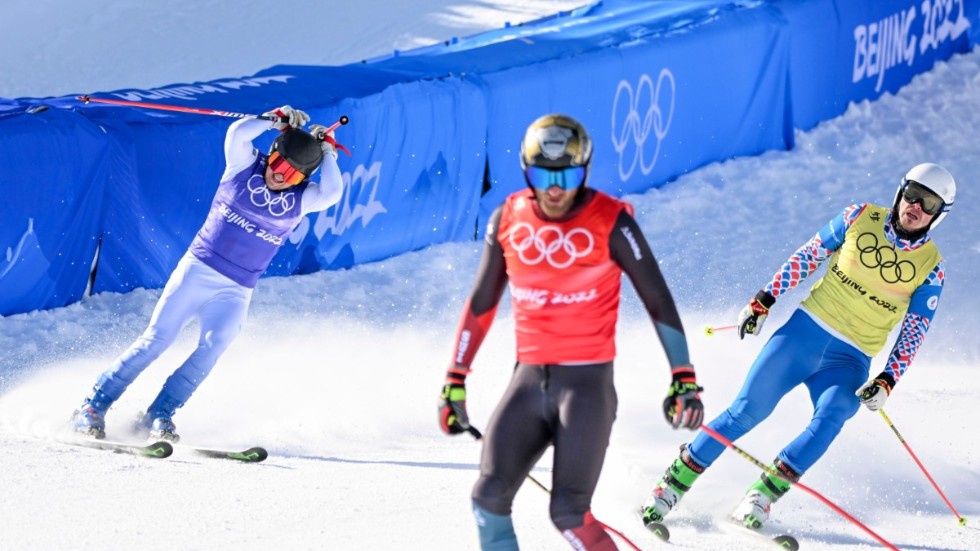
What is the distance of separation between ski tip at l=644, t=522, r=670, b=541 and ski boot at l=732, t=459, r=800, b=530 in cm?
44

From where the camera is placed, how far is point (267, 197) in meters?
7.32

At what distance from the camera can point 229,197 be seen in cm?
734

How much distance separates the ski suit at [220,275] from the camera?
7195 mm

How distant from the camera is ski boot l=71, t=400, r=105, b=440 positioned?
23.2ft

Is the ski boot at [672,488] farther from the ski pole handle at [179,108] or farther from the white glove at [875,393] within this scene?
the ski pole handle at [179,108]

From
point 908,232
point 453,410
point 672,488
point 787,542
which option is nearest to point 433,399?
point 672,488

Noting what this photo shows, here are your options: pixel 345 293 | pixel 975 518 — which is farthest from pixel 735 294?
pixel 975 518

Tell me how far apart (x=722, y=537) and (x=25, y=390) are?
153 inches

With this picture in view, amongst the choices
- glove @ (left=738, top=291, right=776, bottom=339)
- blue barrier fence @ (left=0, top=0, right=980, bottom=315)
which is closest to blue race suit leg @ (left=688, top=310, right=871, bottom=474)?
glove @ (left=738, top=291, right=776, bottom=339)

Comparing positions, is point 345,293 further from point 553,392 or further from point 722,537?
point 553,392

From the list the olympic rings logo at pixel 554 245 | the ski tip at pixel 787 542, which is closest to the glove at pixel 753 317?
the ski tip at pixel 787 542

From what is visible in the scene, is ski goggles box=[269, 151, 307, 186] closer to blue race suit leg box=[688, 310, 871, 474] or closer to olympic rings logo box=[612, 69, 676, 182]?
A: blue race suit leg box=[688, 310, 871, 474]

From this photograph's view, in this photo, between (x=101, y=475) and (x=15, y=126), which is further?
(x=15, y=126)

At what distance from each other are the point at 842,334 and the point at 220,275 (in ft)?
9.72
